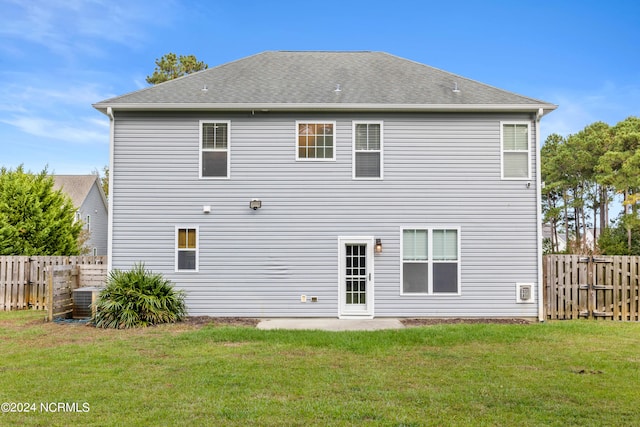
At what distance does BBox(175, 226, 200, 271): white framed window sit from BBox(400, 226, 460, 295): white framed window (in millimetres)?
4954

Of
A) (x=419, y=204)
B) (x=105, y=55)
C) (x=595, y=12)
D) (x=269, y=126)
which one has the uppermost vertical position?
(x=595, y=12)

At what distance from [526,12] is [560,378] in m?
13.9

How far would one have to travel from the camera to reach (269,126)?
11.7 m

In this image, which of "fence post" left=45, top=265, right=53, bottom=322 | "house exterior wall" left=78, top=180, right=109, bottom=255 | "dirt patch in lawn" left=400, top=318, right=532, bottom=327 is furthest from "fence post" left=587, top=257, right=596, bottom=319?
"house exterior wall" left=78, top=180, right=109, bottom=255

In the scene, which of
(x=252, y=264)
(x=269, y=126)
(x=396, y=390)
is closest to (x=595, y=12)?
(x=269, y=126)

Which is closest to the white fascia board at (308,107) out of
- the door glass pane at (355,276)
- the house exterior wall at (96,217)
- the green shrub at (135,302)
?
the door glass pane at (355,276)

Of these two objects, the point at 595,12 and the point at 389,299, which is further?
the point at 595,12

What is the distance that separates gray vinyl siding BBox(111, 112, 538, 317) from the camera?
37.8 ft

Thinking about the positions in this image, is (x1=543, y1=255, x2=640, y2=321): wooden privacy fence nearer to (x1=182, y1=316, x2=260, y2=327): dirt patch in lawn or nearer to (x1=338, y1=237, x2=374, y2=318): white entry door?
(x1=338, y1=237, x2=374, y2=318): white entry door

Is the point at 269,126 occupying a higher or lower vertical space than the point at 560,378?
higher

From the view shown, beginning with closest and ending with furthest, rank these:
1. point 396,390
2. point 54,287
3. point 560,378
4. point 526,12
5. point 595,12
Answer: point 396,390, point 560,378, point 54,287, point 526,12, point 595,12

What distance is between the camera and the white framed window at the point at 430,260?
37.9 ft

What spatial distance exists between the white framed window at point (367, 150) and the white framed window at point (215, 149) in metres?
3.09

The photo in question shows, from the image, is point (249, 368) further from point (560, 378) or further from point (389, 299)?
point (389, 299)
